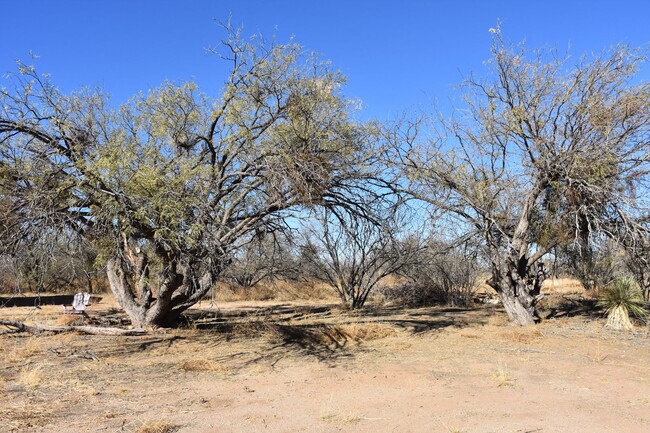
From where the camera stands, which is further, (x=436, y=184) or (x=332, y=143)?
(x=436, y=184)

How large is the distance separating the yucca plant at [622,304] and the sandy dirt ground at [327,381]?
2.17 feet

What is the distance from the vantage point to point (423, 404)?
22.0ft

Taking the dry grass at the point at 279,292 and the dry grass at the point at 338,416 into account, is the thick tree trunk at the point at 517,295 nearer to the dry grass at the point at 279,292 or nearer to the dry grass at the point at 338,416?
the dry grass at the point at 338,416

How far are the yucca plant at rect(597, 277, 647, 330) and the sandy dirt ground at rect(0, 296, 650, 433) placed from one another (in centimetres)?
66

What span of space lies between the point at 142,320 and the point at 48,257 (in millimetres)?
4568

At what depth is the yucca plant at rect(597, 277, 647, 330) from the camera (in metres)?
13.8

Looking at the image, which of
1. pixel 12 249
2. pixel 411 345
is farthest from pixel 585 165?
pixel 12 249

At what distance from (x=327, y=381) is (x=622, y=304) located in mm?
10069

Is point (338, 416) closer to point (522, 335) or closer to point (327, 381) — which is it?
point (327, 381)

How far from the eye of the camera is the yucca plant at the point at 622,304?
13.8m

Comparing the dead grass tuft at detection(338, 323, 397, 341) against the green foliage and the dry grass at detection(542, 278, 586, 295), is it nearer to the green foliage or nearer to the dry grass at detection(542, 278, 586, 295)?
the green foliage

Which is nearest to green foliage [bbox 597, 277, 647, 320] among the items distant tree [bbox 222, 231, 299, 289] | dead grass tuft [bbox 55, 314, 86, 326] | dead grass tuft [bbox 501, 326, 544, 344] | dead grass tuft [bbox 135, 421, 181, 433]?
dead grass tuft [bbox 501, 326, 544, 344]

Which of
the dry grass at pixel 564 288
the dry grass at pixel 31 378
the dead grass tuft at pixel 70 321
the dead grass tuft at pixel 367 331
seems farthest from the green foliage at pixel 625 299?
the dead grass tuft at pixel 70 321

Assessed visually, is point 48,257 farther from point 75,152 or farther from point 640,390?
point 640,390
